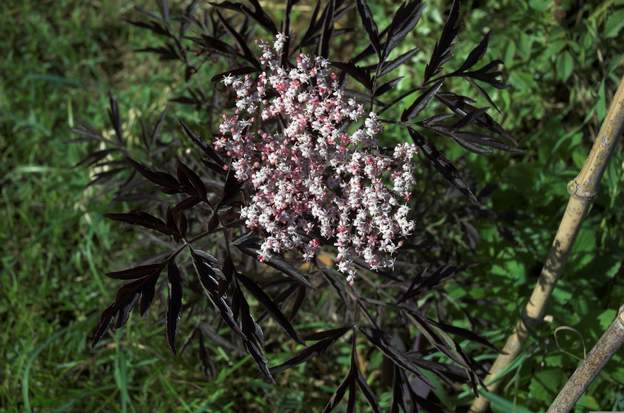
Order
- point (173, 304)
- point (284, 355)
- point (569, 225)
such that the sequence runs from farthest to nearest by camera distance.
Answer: point (284, 355)
point (569, 225)
point (173, 304)

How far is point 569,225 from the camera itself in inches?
63.1

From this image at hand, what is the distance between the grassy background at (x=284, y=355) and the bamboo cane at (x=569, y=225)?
0.07 m

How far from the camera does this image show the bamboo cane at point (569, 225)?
1434 mm

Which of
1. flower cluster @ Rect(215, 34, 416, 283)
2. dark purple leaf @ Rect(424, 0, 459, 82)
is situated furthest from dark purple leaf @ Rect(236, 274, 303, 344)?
dark purple leaf @ Rect(424, 0, 459, 82)

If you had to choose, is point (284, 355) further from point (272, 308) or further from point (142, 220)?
point (142, 220)

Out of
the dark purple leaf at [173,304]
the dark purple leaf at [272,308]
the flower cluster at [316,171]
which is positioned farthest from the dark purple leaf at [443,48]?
the dark purple leaf at [173,304]

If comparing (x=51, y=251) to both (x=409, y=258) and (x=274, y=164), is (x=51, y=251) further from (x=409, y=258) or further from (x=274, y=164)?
(x=274, y=164)

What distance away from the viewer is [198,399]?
2232 millimetres

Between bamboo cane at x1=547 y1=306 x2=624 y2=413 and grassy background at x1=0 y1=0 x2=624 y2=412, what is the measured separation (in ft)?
0.72

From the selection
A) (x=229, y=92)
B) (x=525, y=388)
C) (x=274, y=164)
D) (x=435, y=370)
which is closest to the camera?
(x=274, y=164)

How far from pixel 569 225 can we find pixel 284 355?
1092mm

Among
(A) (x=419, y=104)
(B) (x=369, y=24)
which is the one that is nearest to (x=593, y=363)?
(A) (x=419, y=104)

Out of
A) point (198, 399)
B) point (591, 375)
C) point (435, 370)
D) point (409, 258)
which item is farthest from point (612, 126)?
point (198, 399)

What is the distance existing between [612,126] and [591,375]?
549mm
